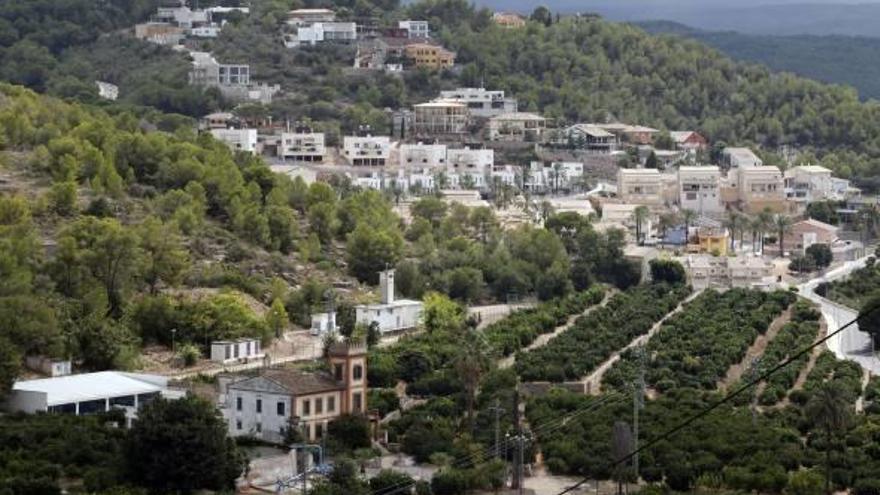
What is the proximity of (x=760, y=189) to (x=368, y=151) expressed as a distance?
→ 1193 centimetres

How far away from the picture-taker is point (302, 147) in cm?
7050

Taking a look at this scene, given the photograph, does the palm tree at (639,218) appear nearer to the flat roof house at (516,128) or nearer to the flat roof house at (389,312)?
the flat roof house at (516,128)

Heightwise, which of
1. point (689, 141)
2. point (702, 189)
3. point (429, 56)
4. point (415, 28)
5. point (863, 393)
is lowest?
point (702, 189)

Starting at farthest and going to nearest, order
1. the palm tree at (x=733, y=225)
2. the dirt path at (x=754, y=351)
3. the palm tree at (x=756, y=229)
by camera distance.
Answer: the palm tree at (x=756, y=229)
the palm tree at (x=733, y=225)
the dirt path at (x=754, y=351)

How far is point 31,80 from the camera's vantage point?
251ft

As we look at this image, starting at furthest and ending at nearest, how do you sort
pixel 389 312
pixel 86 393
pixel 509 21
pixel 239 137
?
pixel 509 21 → pixel 239 137 → pixel 389 312 → pixel 86 393

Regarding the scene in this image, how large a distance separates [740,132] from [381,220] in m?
31.3

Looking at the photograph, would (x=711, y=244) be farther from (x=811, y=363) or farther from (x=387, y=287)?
(x=811, y=363)

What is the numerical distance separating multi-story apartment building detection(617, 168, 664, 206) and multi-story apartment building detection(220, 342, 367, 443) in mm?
34674

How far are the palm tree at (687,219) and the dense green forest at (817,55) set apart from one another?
5362cm

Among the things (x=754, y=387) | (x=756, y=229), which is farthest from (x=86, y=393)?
(x=756, y=229)

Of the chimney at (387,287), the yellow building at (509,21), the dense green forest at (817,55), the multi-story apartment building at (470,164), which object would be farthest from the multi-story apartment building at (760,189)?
the dense green forest at (817,55)

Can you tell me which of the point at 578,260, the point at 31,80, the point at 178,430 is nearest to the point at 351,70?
the point at 31,80

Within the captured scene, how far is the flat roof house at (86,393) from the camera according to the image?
1374 inches
